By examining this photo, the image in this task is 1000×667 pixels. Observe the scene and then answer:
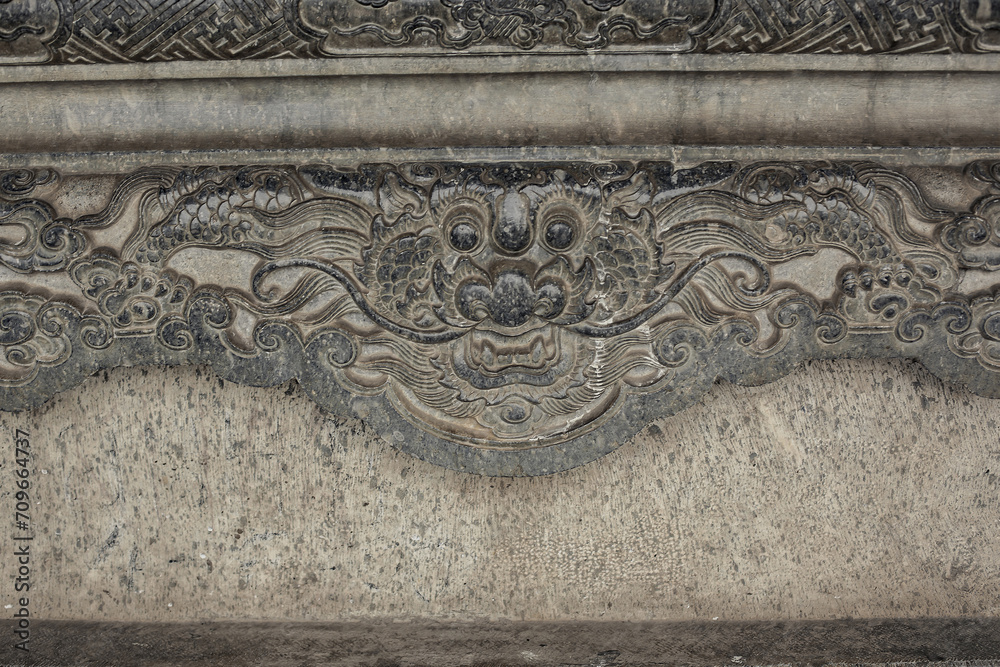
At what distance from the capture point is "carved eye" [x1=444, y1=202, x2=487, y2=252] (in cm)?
165

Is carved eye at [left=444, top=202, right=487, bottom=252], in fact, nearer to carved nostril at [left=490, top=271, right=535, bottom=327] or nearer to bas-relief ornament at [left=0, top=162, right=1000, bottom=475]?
bas-relief ornament at [left=0, top=162, right=1000, bottom=475]

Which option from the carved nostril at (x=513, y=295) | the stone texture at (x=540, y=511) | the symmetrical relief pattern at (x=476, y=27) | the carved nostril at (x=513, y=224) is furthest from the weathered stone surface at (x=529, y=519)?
the symmetrical relief pattern at (x=476, y=27)

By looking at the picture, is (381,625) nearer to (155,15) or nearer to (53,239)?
(53,239)

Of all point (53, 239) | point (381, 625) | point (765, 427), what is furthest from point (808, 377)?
point (53, 239)

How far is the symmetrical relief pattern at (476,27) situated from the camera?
154 centimetres

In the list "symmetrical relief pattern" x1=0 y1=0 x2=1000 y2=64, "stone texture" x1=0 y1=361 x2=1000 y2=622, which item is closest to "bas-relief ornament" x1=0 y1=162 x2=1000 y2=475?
"stone texture" x1=0 y1=361 x2=1000 y2=622

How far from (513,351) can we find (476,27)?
0.75 metres

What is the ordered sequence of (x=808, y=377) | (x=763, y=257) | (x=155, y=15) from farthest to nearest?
(x=808, y=377) → (x=763, y=257) → (x=155, y=15)

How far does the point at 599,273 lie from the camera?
1669mm

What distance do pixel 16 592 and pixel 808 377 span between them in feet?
7.26

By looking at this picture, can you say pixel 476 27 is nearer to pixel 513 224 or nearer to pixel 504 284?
pixel 513 224

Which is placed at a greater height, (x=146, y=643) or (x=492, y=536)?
(x=492, y=536)

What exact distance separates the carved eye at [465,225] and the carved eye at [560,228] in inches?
6.1

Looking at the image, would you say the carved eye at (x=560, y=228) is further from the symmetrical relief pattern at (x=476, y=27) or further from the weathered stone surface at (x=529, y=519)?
the weathered stone surface at (x=529, y=519)
